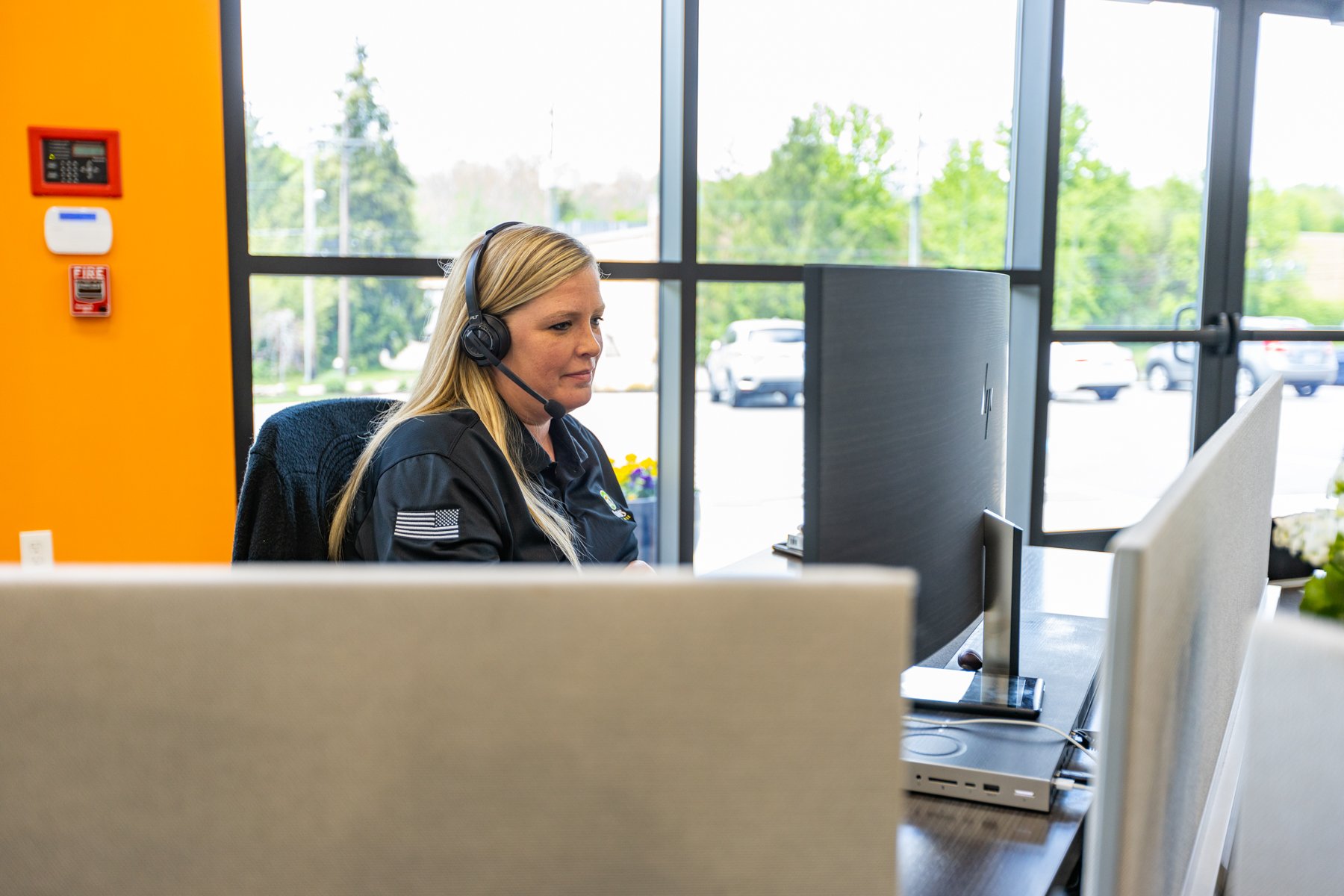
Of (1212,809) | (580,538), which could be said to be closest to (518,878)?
(1212,809)

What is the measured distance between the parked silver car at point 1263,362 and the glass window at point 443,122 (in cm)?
189

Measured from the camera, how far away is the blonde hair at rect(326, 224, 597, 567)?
1672 mm

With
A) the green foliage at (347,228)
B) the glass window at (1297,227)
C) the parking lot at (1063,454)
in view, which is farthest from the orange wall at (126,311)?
the glass window at (1297,227)

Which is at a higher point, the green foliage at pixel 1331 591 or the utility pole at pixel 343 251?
the utility pole at pixel 343 251

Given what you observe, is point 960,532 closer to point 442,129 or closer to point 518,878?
point 518,878

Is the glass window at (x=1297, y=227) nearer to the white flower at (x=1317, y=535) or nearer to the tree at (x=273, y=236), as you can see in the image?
the tree at (x=273, y=236)

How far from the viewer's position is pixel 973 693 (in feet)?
4.18

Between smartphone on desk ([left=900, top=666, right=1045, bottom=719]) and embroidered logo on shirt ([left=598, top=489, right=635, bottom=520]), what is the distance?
2.04 ft

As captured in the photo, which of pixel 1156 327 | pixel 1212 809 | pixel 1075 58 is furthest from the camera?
pixel 1156 327

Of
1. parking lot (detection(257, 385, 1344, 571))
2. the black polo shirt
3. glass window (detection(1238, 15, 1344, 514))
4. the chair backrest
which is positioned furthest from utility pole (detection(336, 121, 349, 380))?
glass window (detection(1238, 15, 1344, 514))

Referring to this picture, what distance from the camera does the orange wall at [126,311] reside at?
260 centimetres

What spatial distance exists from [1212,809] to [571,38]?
260cm

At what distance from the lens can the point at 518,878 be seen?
53 cm

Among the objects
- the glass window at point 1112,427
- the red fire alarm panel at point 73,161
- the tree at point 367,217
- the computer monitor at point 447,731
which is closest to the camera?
the computer monitor at point 447,731
